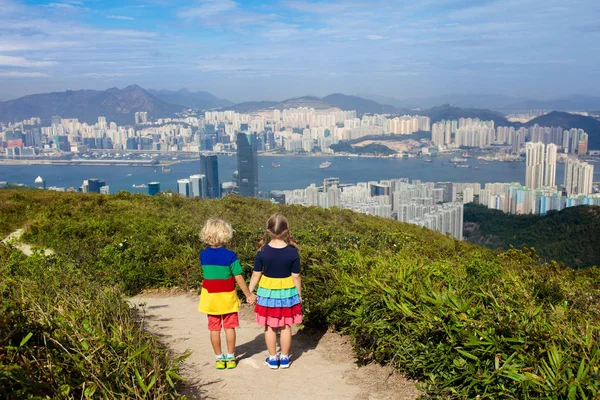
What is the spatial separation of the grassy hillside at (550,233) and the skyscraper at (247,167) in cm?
1926

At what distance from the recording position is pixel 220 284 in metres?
3.59

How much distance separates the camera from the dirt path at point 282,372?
10.5ft

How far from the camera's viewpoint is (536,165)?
62000mm

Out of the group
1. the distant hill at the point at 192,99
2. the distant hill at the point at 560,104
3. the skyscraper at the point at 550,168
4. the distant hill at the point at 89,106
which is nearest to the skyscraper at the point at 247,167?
the skyscraper at the point at 550,168

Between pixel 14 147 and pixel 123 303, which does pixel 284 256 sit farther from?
pixel 14 147

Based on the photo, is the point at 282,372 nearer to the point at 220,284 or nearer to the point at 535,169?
the point at 220,284

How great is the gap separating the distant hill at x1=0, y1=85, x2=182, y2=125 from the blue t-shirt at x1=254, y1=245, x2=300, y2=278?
9397cm

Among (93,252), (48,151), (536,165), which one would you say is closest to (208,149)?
(48,151)

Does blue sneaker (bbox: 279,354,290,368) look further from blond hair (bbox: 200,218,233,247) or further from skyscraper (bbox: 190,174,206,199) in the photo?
skyscraper (bbox: 190,174,206,199)

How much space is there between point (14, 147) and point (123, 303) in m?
73.4

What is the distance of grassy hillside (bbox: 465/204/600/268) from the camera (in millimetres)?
18203

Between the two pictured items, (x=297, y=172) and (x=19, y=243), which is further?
(x=297, y=172)

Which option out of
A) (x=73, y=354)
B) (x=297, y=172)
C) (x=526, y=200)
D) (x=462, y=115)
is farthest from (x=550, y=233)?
(x=462, y=115)

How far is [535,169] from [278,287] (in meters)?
65.1
